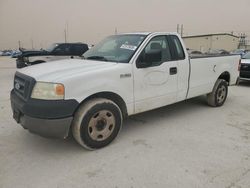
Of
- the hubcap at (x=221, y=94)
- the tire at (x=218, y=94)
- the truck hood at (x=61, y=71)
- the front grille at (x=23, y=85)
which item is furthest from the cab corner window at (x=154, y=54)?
the hubcap at (x=221, y=94)

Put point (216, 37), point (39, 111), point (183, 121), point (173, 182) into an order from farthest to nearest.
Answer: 1. point (216, 37)
2. point (183, 121)
3. point (39, 111)
4. point (173, 182)

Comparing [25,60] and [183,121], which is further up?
[25,60]

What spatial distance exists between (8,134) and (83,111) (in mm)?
1827

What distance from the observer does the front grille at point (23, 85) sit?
124 inches

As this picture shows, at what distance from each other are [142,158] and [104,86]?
3.91ft

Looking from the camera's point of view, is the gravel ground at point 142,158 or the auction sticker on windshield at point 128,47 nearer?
the gravel ground at point 142,158

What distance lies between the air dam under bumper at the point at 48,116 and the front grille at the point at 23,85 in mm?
134

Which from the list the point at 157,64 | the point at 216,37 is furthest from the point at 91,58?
the point at 216,37

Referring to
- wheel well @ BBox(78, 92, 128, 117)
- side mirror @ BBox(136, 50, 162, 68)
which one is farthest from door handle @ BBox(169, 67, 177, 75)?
wheel well @ BBox(78, 92, 128, 117)

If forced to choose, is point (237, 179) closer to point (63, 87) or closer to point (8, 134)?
point (63, 87)

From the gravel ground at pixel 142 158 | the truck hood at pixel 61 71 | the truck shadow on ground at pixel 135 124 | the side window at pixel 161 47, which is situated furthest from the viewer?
the side window at pixel 161 47

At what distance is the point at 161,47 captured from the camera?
4.36 metres

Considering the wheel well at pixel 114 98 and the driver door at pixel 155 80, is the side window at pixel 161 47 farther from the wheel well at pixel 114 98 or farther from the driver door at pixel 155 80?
the wheel well at pixel 114 98

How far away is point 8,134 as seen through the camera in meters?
4.11
